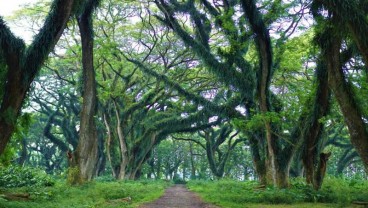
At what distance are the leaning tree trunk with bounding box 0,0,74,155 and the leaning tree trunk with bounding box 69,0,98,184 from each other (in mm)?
5750

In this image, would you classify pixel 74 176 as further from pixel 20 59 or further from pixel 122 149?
pixel 122 149

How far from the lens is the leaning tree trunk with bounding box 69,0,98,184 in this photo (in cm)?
1661

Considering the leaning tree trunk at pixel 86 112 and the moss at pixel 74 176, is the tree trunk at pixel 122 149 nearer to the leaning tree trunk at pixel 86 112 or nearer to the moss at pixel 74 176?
the leaning tree trunk at pixel 86 112

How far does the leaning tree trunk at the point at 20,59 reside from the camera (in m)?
9.73

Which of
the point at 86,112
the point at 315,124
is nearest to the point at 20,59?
the point at 86,112

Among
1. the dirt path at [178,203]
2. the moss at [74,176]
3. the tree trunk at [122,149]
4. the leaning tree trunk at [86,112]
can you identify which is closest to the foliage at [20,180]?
the moss at [74,176]

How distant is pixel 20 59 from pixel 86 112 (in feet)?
23.0

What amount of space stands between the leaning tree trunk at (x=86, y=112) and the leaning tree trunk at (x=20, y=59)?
18.9 ft

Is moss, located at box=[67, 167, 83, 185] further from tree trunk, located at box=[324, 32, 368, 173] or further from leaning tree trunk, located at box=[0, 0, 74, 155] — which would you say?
tree trunk, located at box=[324, 32, 368, 173]

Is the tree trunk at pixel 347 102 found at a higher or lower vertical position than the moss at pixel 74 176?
higher

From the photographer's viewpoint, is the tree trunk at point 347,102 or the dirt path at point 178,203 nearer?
the tree trunk at point 347,102

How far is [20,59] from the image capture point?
10.3m

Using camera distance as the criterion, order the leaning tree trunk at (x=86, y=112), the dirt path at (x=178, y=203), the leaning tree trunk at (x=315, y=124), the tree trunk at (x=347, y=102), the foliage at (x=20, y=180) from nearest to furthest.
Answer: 1. the tree trunk at (x=347, y=102)
2. the dirt path at (x=178, y=203)
3. the leaning tree trunk at (x=315, y=124)
4. the foliage at (x=20, y=180)
5. the leaning tree trunk at (x=86, y=112)

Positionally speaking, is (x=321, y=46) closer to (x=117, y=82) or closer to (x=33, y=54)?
(x=33, y=54)
